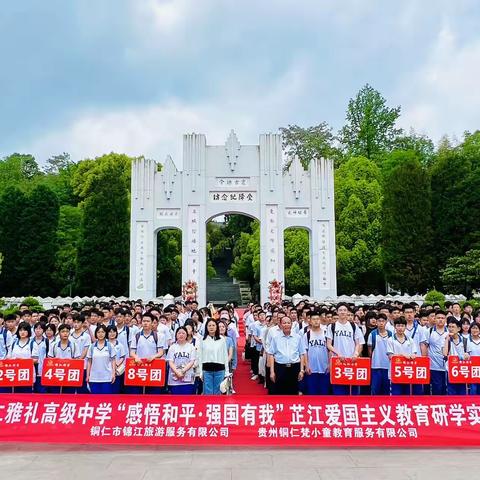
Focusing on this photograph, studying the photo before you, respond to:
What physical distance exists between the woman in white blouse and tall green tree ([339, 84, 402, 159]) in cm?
2801

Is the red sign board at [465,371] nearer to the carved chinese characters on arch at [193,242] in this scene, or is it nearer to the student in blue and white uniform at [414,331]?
the student in blue and white uniform at [414,331]

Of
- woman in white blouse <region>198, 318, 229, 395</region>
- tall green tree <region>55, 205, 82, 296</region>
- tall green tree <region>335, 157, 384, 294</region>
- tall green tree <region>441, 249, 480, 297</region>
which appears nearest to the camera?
woman in white blouse <region>198, 318, 229, 395</region>

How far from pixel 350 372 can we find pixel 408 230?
18.2 meters

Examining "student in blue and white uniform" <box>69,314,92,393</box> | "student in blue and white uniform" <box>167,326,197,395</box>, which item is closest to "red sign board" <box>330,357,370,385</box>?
"student in blue and white uniform" <box>167,326,197,395</box>

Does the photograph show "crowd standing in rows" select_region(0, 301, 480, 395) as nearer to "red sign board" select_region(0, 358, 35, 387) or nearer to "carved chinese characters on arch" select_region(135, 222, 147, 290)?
"red sign board" select_region(0, 358, 35, 387)

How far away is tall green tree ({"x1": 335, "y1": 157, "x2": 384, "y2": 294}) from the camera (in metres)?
24.3

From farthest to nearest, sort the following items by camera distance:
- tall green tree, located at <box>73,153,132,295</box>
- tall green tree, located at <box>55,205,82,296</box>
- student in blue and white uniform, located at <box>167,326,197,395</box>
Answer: tall green tree, located at <box>55,205,82,296</box>, tall green tree, located at <box>73,153,132,295</box>, student in blue and white uniform, located at <box>167,326,197,395</box>

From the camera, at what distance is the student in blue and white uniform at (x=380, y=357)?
20.4 feet

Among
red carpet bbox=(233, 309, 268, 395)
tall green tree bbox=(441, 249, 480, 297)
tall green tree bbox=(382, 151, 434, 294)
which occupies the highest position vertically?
tall green tree bbox=(382, 151, 434, 294)

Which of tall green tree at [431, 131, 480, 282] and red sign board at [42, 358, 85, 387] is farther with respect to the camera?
tall green tree at [431, 131, 480, 282]

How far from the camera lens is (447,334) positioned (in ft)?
21.0

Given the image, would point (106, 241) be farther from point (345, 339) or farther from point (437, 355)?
point (437, 355)

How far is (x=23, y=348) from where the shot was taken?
626 cm

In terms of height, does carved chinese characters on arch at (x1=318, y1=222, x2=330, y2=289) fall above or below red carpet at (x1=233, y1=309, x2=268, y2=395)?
above
